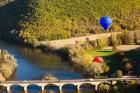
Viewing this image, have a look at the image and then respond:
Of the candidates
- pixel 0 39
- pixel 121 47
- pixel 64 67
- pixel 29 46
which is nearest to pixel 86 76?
pixel 64 67

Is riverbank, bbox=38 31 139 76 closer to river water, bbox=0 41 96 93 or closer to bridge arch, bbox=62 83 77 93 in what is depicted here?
river water, bbox=0 41 96 93

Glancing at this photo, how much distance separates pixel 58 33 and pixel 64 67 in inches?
787

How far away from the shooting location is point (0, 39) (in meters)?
89.2

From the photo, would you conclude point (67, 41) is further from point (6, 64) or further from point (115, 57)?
point (6, 64)

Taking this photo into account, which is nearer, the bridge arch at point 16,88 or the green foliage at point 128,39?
the bridge arch at point 16,88

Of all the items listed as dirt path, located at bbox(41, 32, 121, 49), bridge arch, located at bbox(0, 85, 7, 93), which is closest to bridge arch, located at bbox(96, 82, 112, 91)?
bridge arch, located at bbox(0, 85, 7, 93)

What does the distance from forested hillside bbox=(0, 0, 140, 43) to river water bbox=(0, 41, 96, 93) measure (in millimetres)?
8876

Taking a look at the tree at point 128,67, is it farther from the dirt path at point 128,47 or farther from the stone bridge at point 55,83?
the dirt path at point 128,47

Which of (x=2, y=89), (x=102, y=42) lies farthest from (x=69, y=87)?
(x=102, y=42)

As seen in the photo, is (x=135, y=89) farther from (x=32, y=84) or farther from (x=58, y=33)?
(x=58, y=33)

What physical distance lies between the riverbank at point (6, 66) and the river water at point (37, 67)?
0.62 meters

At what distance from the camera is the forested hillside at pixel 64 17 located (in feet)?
293

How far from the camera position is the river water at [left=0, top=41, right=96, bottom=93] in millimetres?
60312

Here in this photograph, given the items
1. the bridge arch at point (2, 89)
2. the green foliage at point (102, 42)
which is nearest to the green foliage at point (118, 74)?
the bridge arch at point (2, 89)
